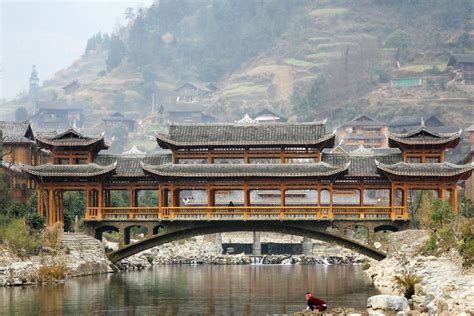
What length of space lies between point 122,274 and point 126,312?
18544 millimetres

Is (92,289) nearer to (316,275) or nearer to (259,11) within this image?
(316,275)

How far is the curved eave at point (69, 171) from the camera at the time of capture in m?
56.2

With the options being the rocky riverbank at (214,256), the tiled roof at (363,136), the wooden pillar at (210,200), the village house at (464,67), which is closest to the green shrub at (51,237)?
the wooden pillar at (210,200)

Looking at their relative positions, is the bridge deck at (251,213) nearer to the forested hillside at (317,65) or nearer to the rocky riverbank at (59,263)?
the rocky riverbank at (59,263)

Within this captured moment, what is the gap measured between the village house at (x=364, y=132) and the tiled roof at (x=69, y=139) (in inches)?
2812

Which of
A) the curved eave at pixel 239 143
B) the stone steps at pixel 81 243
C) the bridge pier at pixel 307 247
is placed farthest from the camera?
the bridge pier at pixel 307 247

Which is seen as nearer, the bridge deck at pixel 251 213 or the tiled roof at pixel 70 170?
the bridge deck at pixel 251 213

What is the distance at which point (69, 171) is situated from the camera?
56.9m

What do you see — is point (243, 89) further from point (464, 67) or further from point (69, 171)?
point (69, 171)

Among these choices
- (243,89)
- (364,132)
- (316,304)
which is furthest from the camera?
(243,89)

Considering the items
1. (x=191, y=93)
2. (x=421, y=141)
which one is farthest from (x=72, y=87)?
(x=421, y=141)

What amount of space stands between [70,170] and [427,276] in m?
24.1

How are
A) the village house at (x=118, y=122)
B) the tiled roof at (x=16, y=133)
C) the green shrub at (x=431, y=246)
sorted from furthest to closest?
the village house at (x=118, y=122), the tiled roof at (x=16, y=133), the green shrub at (x=431, y=246)

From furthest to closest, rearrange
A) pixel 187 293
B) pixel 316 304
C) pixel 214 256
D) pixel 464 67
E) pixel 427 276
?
pixel 464 67, pixel 214 256, pixel 187 293, pixel 427 276, pixel 316 304
